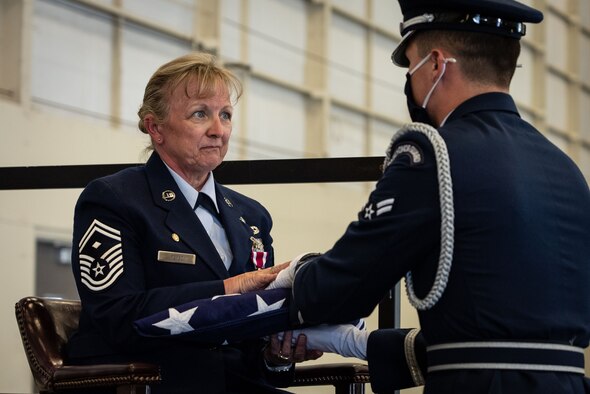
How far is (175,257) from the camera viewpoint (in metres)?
2.32

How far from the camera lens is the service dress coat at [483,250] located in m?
1.72

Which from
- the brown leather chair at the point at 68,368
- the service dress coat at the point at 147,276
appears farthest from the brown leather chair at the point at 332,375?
the service dress coat at the point at 147,276

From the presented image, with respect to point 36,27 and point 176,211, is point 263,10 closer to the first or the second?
point 36,27

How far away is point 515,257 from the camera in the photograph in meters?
1.72

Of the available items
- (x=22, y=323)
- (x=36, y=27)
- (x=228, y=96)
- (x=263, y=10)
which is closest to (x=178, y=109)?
(x=228, y=96)

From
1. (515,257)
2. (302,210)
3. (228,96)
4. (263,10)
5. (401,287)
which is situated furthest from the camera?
(263,10)

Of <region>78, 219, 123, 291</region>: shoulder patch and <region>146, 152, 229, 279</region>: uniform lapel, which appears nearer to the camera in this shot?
<region>78, 219, 123, 291</region>: shoulder patch

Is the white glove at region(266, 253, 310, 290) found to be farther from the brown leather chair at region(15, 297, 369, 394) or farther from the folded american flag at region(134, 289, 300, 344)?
the brown leather chair at region(15, 297, 369, 394)

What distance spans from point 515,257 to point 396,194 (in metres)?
0.21

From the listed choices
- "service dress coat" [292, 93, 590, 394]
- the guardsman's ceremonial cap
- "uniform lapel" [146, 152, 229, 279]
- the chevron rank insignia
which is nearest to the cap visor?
the guardsman's ceremonial cap

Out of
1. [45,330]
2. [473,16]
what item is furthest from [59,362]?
[473,16]

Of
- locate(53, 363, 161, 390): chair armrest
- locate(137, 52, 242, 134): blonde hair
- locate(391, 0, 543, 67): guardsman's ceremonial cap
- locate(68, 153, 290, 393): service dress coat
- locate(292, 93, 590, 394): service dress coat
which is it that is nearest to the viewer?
locate(292, 93, 590, 394): service dress coat

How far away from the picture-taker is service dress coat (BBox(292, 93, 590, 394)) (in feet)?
5.64

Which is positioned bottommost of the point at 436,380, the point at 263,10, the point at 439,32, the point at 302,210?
the point at 436,380
